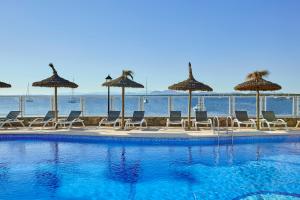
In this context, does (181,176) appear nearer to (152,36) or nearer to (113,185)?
(113,185)

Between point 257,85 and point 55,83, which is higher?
point 55,83

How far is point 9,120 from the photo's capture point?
11562 mm

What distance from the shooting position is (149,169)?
269 inches

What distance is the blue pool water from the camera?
5418mm

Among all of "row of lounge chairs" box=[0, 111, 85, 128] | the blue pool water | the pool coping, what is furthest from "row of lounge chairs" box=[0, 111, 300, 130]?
the blue pool water

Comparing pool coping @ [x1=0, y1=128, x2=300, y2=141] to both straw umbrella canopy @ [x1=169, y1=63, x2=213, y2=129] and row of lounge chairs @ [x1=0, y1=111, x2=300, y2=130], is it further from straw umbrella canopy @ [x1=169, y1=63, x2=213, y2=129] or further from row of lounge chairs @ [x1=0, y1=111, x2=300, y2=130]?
straw umbrella canopy @ [x1=169, y1=63, x2=213, y2=129]

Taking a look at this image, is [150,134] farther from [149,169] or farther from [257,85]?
[257,85]

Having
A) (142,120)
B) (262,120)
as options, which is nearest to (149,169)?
(142,120)

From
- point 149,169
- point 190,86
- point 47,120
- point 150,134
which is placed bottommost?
point 149,169

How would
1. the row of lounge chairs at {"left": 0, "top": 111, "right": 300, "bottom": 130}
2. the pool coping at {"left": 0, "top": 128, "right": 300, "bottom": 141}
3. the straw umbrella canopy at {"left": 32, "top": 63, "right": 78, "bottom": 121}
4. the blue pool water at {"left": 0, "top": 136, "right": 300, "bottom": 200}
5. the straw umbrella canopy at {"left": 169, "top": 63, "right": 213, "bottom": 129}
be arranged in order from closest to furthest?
the blue pool water at {"left": 0, "top": 136, "right": 300, "bottom": 200}, the pool coping at {"left": 0, "top": 128, "right": 300, "bottom": 141}, the straw umbrella canopy at {"left": 169, "top": 63, "right": 213, "bottom": 129}, the row of lounge chairs at {"left": 0, "top": 111, "right": 300, "bottom": 130}, the straw umbrella canopy at {"left": 32, "top": 63, "right": 78, "bottom": 121}

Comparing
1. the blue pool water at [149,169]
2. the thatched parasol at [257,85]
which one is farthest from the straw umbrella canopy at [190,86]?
the blue pool water at [149,169]

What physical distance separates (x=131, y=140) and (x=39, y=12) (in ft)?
26.4

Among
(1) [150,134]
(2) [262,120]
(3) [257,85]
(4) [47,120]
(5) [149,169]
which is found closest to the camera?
(5) [149,169]

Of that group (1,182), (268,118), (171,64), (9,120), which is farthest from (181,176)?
(171,64)
